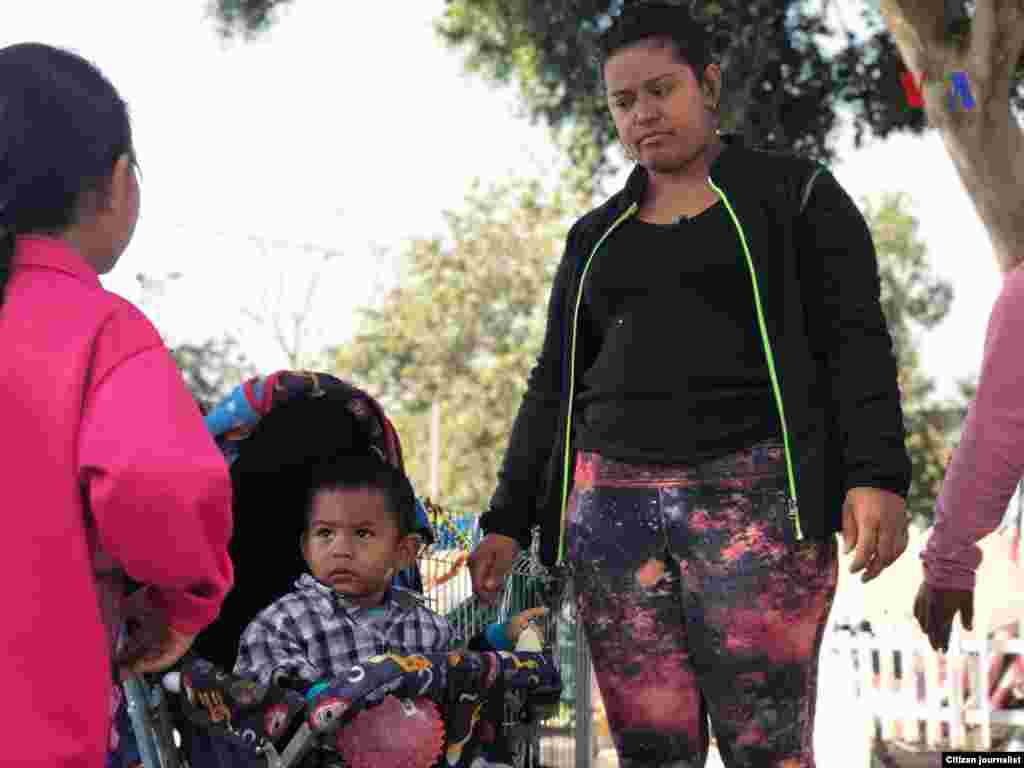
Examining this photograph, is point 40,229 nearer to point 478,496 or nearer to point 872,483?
point 872,483

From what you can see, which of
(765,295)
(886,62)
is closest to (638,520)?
(765,295)

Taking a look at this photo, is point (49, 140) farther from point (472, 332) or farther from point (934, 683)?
point (472, 332)

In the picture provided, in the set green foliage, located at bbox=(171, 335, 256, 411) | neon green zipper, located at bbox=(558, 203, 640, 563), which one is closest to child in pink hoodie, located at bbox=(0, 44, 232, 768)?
neon green zipper, located at bbox=(558, 203, 640, 563)

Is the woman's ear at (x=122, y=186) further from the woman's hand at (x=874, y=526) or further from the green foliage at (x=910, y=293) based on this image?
the green foliage at (x=910, y=293)

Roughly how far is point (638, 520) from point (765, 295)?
0.51 meters

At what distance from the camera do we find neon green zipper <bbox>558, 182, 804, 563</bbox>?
3033 millimetres

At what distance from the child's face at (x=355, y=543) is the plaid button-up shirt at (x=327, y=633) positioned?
0.12 feet

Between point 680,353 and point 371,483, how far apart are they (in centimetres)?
105

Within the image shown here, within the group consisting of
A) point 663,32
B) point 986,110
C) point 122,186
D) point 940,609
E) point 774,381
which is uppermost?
point 986,110

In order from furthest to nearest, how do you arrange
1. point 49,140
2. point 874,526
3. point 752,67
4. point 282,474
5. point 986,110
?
point 752,67 < point 986,110 < point 282,474 < point 874,526 < point 49,140

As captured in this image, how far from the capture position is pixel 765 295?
10.2 feet

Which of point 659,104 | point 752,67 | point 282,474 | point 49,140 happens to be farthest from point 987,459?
point 752,67

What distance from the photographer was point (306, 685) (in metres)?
3.25

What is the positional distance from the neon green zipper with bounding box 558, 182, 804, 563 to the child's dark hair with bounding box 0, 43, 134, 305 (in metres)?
1.23
